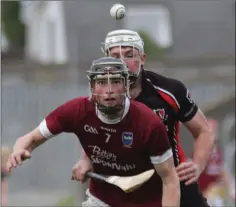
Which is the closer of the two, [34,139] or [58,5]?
[34,139]

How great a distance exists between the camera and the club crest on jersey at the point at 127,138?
4941 mm

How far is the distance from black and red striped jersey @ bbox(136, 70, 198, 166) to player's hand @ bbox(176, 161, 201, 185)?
229 mm

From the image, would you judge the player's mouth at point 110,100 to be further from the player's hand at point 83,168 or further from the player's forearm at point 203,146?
the player's forearm at point 203,146

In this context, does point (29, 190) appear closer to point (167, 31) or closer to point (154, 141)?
point (154, 141)

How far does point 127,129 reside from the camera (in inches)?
195

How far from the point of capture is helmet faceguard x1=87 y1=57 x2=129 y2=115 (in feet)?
15.8

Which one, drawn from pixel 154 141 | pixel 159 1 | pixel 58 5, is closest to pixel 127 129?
pixel 154 141

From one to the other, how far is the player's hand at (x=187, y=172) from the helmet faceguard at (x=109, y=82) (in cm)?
66

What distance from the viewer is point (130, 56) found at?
17.9ft

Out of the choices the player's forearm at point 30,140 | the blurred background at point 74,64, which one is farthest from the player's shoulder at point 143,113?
the blurred background at point 74,64

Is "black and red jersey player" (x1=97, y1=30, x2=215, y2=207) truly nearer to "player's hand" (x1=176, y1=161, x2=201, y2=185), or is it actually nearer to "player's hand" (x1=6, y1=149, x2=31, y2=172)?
"player's hand" (x1=176, y1=161, x2=201, y2=185)

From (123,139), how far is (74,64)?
14.2 m

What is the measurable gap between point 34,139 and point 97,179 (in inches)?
19.9

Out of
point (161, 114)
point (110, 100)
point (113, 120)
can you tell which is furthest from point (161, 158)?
point (161, 114)
